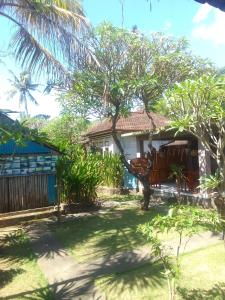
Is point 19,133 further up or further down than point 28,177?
further up

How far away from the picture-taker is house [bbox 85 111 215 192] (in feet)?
42.5

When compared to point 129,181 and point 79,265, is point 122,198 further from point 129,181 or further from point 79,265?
point 79,265

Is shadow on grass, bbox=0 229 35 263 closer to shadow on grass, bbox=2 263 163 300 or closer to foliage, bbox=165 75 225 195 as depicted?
shadow on grass, bbox=2 263 163 300

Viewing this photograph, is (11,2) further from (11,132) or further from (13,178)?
(13,178)

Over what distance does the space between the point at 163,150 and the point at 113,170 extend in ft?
13.7

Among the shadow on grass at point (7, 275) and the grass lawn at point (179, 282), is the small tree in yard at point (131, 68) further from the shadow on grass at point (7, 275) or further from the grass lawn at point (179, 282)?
the shadow on grass at point (7, 275)

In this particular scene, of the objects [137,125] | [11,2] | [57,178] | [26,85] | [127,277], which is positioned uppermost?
[26,85]

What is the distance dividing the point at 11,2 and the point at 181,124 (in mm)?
6558

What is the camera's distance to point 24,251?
26.8 feet

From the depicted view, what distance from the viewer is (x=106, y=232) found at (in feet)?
30.8

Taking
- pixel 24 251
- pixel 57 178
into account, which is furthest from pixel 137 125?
pixel 24 251

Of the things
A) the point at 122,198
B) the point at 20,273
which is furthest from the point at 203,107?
the point at 122,198

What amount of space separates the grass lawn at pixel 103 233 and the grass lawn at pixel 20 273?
101 cm

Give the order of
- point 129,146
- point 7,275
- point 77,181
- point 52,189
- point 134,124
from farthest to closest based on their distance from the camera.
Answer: point 134,124 → point 129,146 → point 77,181 → point 52,189 → point 7,275
